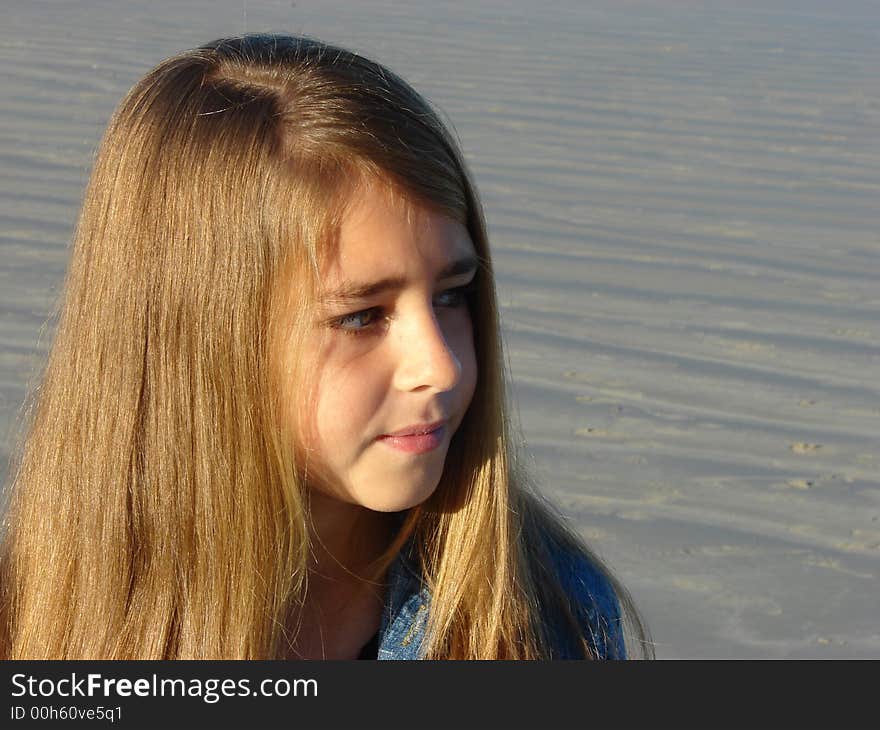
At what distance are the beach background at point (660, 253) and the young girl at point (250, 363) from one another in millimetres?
997

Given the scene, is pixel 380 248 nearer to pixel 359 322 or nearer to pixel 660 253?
pixel 359 322

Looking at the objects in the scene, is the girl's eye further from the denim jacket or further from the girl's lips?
the denim jacket

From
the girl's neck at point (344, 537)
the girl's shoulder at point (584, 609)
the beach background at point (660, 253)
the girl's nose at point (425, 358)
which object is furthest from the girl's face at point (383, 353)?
the beach background at point (660, 253)

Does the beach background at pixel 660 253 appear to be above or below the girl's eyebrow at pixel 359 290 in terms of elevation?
below

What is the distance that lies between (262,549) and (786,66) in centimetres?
933

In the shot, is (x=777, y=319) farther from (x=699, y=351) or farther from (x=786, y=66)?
(x=786, y=66)

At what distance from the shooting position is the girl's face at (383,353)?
2070 millimetres

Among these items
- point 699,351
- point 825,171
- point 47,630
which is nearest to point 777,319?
point 699,351

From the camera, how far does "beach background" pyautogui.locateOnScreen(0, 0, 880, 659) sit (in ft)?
13.9

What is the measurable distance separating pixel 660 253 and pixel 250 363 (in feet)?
15.5

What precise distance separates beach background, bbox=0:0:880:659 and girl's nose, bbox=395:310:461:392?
4.27 ft

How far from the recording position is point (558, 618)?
7.79ft

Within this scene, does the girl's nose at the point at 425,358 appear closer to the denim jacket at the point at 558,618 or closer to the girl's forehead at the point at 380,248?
the girl's forehead at the point at 380,248

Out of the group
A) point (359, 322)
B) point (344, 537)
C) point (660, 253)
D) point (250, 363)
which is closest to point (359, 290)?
point (359, 322)
